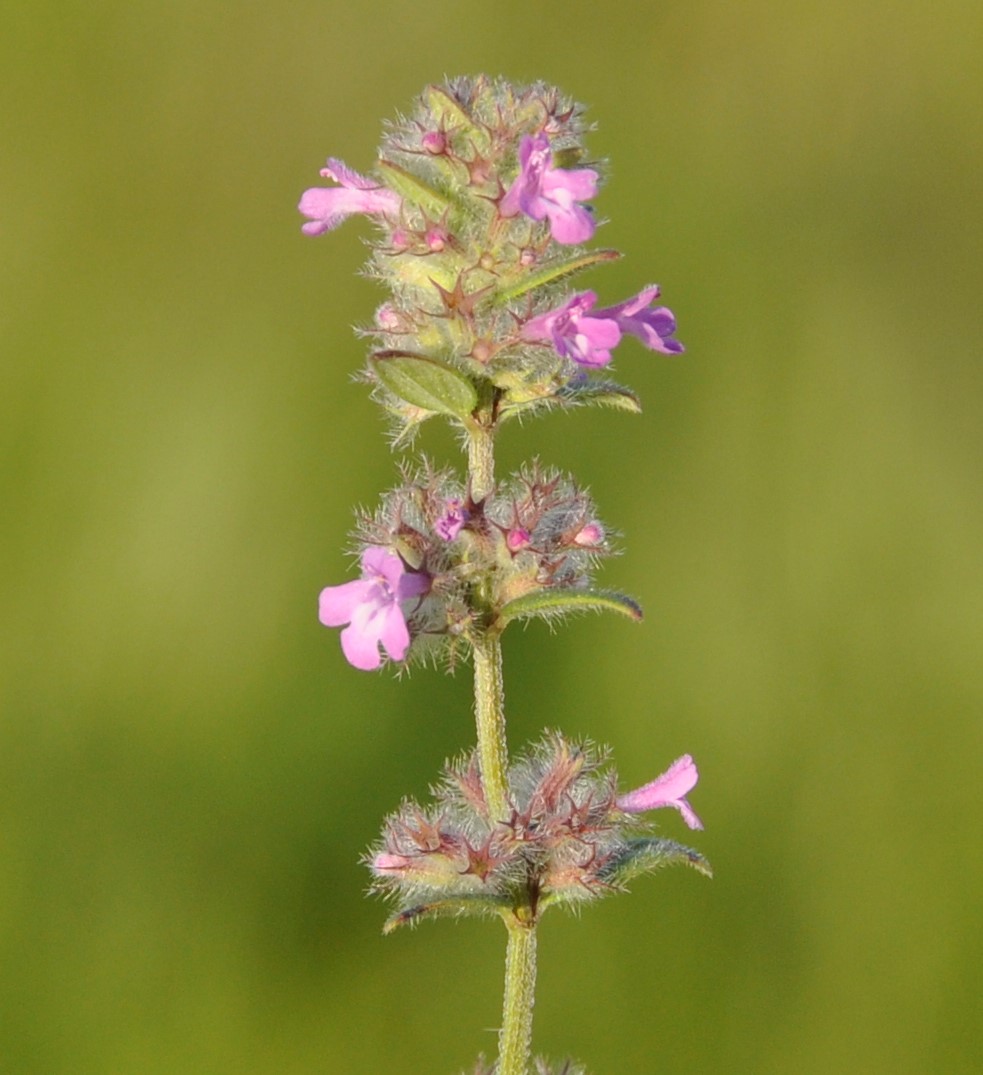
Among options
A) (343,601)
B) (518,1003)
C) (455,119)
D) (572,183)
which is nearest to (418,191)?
(455,119)

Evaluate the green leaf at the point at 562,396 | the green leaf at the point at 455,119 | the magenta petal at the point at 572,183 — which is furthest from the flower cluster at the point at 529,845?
the green leaf at the point at 455,119

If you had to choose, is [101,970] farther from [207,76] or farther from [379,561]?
[207,76]

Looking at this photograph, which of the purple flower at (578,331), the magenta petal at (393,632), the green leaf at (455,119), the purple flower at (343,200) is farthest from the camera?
the purple flower at (343,200)

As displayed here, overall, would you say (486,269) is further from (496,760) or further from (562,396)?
Result: (496,760)

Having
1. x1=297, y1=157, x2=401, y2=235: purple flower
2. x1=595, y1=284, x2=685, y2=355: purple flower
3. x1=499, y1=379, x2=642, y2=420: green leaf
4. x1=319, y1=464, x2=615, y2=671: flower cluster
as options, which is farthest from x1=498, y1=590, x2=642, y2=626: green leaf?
x1=297, y1=157, x2=401, y2=235: purple flower

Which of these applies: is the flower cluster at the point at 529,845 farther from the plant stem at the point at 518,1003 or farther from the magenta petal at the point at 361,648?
the magenta petal at the point at 361,648

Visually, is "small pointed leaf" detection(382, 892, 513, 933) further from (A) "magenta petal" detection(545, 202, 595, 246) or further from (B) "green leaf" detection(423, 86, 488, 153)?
Answer: (B) "green leaf" detection(423, 86, 488, 153)

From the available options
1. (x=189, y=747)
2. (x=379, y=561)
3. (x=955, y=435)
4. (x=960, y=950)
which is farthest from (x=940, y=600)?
(x=379, y=561)
